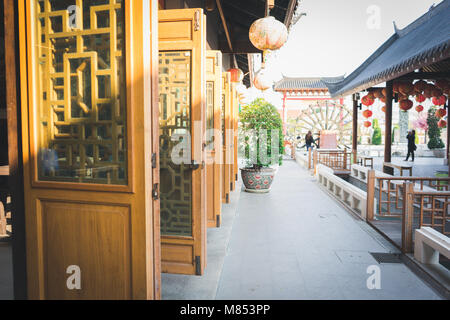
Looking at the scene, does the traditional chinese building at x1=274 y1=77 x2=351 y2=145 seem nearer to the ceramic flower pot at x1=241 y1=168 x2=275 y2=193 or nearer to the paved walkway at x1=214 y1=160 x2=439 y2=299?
the ceramic flower pot at x1=241 y1=168 x2=275 y2=193

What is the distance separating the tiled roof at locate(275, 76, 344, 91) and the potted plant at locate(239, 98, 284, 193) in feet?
59.3

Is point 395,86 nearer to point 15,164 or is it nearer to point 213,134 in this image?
point 213,134

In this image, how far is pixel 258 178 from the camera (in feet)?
21.6

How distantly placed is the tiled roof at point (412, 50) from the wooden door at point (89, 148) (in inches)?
168

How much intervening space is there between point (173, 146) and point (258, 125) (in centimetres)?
382

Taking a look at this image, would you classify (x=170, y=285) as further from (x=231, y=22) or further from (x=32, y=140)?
(x=231, y=22)

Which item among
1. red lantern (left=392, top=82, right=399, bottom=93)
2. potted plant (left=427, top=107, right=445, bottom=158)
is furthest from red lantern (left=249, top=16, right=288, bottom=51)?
potted plant (left=427, top=107, right=445, bottom=158)

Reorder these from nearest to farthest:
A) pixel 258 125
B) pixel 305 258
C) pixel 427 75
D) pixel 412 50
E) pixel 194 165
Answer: pixel 194 165 < pixel 305 258 < pixel 412 50 < pixel 258 125 < pixel 427 75

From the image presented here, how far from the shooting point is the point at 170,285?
2.63 m

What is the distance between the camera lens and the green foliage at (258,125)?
21.4 feet

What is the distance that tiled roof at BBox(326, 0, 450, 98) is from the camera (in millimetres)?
4652

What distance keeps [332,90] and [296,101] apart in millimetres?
14670

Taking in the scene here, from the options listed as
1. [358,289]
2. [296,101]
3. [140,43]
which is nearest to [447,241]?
[358,289]

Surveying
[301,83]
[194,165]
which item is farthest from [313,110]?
[194,165]
